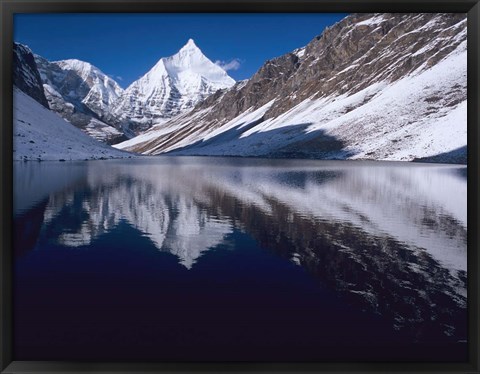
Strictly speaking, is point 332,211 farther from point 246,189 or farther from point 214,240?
point 246,189

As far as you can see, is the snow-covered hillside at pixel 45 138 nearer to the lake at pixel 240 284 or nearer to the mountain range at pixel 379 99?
the mountain range at pixel 379 99

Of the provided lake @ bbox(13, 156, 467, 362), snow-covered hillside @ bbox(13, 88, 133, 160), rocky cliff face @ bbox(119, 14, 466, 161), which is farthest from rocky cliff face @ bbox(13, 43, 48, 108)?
lake @ bbox(13, 156, 467, 362)

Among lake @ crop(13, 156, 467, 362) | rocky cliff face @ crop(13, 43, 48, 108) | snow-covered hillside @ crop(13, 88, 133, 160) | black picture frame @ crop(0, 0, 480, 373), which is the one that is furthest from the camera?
rocky cliff face @ crop(13, 43, 48, 108)

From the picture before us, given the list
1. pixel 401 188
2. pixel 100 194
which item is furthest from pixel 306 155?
pixel 100 194

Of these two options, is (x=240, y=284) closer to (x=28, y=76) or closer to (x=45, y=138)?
(x=45, y=138)

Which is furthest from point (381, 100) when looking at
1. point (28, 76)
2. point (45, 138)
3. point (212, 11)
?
point (212, 11)

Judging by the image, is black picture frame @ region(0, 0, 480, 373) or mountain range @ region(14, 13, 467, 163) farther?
mountain range @ region(14, 13, 467, 163)

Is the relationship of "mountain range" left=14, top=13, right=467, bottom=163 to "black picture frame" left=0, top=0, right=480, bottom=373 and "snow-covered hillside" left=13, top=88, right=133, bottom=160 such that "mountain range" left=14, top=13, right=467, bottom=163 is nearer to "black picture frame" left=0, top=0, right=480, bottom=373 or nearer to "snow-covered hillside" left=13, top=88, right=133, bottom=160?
"snow-covered hillside" left=13, top=88, right=133, bottom=160

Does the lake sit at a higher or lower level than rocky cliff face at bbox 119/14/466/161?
lower
